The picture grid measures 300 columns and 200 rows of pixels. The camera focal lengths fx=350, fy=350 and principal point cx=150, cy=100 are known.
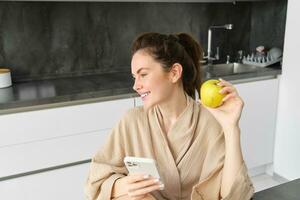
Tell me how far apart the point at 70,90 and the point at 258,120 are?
1487mm

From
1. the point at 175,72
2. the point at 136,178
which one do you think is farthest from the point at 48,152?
the point at 136,178

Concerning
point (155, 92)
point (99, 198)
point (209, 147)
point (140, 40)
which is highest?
point (140, 40)

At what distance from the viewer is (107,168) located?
1.17 metres

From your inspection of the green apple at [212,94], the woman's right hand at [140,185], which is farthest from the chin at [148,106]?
the woman's right hand at [140,185]

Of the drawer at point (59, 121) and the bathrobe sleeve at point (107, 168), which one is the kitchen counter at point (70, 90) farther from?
the bathrobe sleeve at point (107, 168)

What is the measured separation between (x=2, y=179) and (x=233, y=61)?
2.19 metres

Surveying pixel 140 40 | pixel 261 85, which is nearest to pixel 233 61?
pixel 261 85

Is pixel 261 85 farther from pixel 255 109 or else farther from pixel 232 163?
pixel 232 163

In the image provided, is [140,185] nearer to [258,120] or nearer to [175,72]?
[175,72]

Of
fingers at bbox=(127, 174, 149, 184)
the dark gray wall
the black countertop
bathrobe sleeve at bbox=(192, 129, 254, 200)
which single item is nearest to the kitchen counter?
the dark gray wall

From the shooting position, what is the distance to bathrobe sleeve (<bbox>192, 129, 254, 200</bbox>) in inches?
41.9

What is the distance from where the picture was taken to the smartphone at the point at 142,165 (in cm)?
89

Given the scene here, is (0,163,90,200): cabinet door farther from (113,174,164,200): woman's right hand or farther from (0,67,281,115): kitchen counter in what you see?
(113,174,164,200): woman's right hand

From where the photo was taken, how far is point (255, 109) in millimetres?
2699
